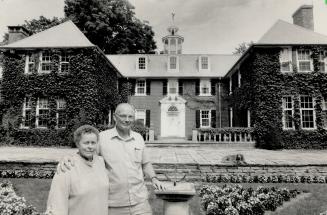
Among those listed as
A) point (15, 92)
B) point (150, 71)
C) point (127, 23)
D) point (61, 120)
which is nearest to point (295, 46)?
point (150, 71)

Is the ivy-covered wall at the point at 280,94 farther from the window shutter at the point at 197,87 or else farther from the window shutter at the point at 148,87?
the window shutter at the point at 148,87

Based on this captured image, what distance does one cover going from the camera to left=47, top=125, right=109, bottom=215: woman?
247 centimetres

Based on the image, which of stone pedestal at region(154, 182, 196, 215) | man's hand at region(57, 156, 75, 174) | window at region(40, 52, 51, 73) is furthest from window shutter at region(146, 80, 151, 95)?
man's hand at region(57, 156, 75, 174)

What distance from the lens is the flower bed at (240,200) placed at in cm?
548

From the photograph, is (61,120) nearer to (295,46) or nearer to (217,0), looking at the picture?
(217,0)

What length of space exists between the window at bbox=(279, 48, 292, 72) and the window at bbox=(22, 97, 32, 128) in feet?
51.8

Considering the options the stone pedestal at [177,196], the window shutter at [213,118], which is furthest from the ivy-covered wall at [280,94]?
the stone pedestal at [177,196]

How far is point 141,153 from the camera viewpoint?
10.9ft

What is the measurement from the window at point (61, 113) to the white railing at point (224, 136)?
27.6 feet

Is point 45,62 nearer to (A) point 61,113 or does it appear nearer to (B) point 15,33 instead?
(A) point 61,113

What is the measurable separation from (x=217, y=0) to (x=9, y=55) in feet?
49.6

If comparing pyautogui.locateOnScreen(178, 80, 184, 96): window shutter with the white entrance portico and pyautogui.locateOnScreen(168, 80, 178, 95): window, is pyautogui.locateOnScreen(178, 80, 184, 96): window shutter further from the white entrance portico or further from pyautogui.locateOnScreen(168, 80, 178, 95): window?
the white entrance portico

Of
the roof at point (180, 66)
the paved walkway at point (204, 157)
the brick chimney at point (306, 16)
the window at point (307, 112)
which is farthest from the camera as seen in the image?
the roof at point (180, 66)

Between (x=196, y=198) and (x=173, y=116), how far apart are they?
1862 cm
